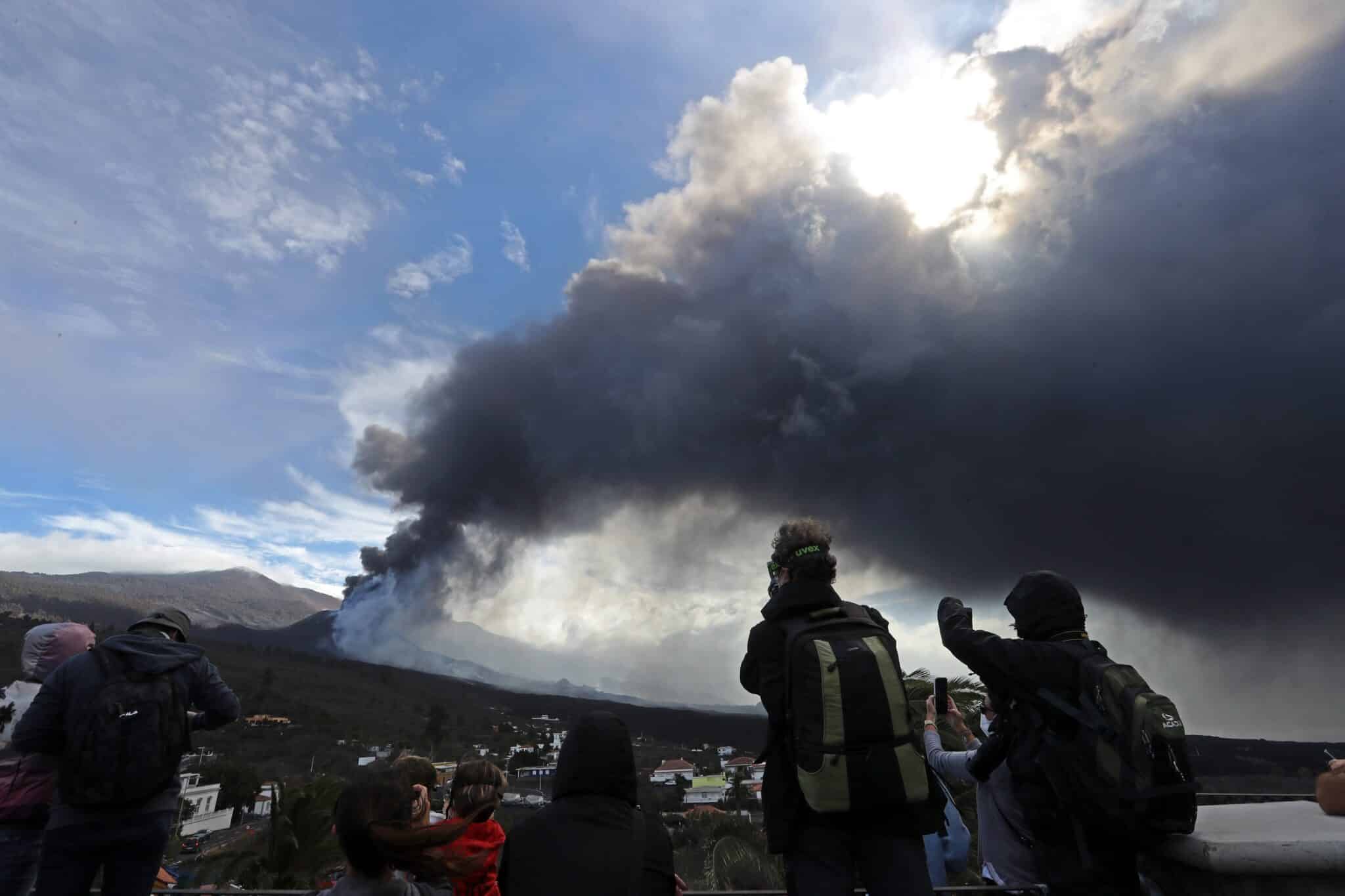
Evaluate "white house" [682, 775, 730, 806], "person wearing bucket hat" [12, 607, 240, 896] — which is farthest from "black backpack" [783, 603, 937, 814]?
"white house" [682, 775, 730, 806]

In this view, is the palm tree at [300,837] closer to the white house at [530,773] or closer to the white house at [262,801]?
the white house at [262,801]

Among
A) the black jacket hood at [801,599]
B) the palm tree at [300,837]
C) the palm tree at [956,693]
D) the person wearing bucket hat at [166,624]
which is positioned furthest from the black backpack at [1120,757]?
the palm tree at [300,837]

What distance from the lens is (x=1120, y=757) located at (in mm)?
2941

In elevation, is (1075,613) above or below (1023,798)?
above

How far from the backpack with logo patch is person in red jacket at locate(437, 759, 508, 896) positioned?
2737 mm

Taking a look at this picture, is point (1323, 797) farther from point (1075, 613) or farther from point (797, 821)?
point (797, 821)

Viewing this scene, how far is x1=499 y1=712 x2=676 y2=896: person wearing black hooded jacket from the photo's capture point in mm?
2887

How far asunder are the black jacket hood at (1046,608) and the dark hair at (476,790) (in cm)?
294

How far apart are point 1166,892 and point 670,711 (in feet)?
597

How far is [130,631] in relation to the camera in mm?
4398

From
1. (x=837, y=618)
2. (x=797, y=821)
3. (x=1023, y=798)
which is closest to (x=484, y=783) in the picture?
(x=797, y=821)

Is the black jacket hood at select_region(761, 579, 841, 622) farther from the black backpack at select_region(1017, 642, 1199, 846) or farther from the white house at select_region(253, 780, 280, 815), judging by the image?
the white house at select_region(253, 780, 280, 815)

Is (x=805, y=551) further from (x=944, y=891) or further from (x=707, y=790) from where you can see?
(x=707, y=790)

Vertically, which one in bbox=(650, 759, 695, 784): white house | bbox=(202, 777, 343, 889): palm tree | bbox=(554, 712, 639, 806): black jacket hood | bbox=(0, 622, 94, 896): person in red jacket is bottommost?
bbox=(650, 759, 695, 784): white house
